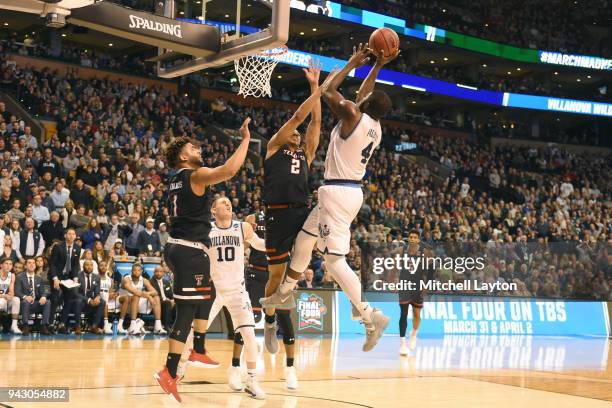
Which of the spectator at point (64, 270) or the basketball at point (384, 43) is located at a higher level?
the basketball at point (384, 43)

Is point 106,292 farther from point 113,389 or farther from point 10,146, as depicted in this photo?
point 113,389

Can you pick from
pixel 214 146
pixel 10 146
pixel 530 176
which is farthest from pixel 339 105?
pixel 530 176

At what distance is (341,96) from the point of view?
791 centimetres

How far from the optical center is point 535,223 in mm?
31016

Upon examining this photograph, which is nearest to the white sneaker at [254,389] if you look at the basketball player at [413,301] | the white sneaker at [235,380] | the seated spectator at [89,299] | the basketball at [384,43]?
the white sneaker at [235,380]

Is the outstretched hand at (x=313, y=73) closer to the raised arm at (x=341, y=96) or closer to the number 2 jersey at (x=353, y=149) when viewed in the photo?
the raised arm at (x=341, y=96)

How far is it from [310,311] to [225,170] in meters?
11.8

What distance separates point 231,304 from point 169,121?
18.5 m

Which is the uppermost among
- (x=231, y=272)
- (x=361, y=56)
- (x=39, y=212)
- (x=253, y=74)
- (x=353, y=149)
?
(x=253, y=74)

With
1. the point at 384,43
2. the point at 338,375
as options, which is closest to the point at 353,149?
the point at 384,43

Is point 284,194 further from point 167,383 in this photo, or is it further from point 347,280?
point 167,383

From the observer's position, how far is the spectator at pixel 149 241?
58.7ft

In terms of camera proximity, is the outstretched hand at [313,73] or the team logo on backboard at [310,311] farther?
the team logo on backboard at [310,311]

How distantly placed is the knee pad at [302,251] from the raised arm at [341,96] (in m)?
1.42
